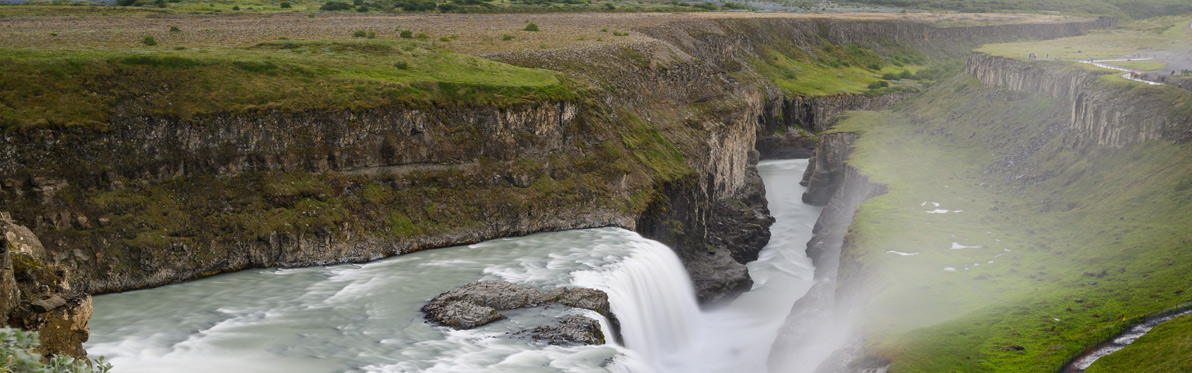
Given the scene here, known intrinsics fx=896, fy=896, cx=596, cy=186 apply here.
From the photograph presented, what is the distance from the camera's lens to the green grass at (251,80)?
1876 inches

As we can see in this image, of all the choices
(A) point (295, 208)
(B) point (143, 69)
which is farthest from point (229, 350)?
(B) point (143, 69)

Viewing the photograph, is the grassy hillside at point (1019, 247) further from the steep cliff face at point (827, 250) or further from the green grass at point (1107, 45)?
the green grass at point (1107, 45)

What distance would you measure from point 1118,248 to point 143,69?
6022 cm

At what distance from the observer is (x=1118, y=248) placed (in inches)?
2226

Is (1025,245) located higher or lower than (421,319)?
lower

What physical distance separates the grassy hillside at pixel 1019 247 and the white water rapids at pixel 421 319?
31.1ft

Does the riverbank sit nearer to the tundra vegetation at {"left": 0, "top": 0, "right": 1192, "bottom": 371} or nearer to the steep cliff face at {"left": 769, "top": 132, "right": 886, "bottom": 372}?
the tundra vegetation at {"left": 0, "top": 0, "right": 1192, "bottom": 371}

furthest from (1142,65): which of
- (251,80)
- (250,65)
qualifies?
(251,80)

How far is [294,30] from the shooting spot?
9144 cm

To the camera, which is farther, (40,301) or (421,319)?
(421,319)

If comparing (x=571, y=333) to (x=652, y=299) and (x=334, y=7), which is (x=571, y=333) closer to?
(x=652, y=299)

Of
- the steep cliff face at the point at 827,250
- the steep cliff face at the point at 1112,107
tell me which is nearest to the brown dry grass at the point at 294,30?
the steep cliff face at the point at 827,250

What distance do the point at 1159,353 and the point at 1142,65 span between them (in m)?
84.5

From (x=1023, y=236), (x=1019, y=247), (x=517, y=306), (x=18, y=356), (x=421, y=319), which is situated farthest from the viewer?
(x=1023, y=236)
